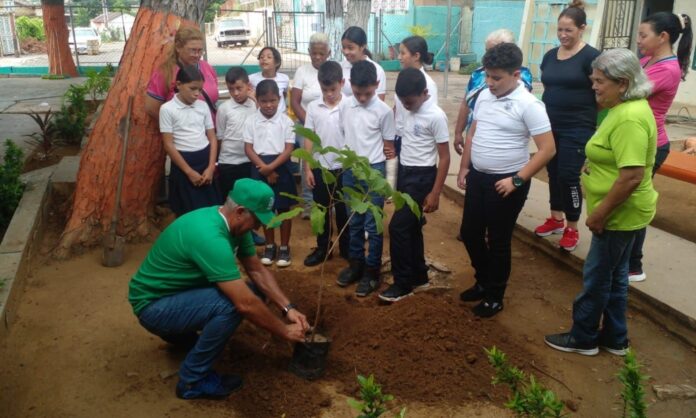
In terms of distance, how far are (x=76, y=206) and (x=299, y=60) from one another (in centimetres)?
1639

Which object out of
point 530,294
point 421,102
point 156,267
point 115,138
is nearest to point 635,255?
point 530,294

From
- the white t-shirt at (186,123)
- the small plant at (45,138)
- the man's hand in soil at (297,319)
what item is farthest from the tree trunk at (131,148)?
the small plant at (45,138)

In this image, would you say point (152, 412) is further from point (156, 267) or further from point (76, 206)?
point (76, 206)

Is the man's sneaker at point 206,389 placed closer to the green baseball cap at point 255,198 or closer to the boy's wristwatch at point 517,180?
the green baseball cap at point 255,198

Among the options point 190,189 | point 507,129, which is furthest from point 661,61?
point 190,189

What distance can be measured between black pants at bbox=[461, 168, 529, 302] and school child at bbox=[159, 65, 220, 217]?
79.5 inches

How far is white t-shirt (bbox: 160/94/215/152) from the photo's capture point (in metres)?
4.31

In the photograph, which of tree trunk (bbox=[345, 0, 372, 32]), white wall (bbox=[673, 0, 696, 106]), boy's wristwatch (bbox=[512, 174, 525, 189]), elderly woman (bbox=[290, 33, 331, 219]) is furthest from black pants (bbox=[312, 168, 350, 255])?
white wall (bbox=[673, 0, 696, 106])

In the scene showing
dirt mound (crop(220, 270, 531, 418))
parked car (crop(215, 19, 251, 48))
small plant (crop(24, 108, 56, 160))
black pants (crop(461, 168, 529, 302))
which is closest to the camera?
dirt mound (crop(220, 270, 531, 418))

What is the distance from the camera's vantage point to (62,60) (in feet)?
52.2

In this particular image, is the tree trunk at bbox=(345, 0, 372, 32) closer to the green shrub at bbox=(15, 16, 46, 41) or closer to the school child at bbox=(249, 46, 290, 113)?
the school child at bbox=(249, 46, 290, 113)

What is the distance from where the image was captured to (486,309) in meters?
3.79

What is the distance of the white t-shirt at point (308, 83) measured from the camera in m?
5.16

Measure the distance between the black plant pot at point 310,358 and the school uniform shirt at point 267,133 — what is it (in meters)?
1.85
